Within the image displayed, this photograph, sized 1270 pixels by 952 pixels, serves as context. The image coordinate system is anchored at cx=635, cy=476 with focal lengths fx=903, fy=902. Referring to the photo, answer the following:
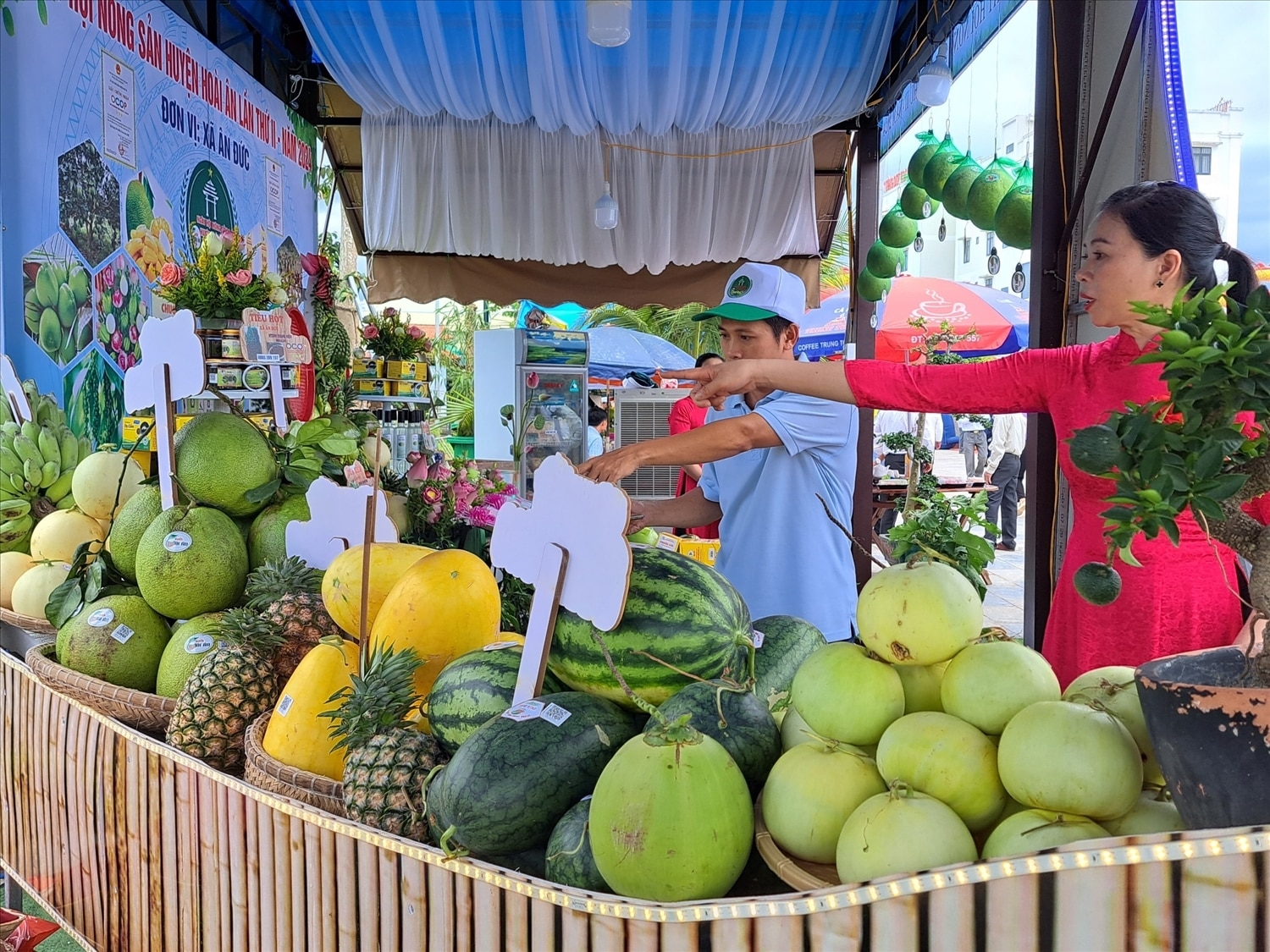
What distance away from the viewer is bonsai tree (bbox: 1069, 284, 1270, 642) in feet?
2.52

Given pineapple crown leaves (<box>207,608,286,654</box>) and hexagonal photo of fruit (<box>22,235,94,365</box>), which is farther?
hexagonal photo of fruit (<box>22,235,94,365</box>)

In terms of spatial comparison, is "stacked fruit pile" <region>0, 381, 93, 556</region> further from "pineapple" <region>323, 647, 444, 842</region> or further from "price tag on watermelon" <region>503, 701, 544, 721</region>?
"price tag on watermelon" <region>503, 701, 544, 721</region>

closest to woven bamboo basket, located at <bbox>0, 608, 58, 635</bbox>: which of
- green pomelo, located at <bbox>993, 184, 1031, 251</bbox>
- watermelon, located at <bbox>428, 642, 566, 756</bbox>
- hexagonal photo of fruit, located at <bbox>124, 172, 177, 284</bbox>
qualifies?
watermelon, located at <bbox>428, 642, 566, 756</bbox>

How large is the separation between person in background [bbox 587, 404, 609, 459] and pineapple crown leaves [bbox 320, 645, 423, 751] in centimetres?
855

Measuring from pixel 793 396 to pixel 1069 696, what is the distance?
136 cm

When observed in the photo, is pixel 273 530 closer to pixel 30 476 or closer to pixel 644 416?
pixel 30 476

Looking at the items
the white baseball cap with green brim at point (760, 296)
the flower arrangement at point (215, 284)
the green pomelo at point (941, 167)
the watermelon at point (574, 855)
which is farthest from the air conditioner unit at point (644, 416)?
the watermelon at point (574, 855)

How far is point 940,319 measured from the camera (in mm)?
12078

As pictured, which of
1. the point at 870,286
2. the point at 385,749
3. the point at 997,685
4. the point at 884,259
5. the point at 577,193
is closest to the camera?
the point at 997,685

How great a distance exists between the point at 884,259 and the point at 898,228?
0.34 metres

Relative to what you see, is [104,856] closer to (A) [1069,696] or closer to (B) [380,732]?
(B) [380,732]

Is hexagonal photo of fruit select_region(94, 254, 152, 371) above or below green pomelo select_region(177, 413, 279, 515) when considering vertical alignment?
above

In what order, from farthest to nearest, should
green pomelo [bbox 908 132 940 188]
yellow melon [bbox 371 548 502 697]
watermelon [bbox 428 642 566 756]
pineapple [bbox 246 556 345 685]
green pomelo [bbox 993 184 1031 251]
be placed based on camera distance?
green pomelo [bbox 908 132 940 188]
green pomelo [bbox 993 184 1031 251]
pineapple [bbox 246 556 345 685]
yellow melon [bbox 371 548 502 697]
watermelon [bbox 428 642 566 756]

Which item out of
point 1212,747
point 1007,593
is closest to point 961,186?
point 1212,747
